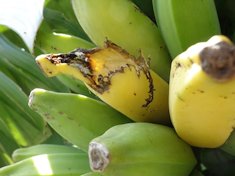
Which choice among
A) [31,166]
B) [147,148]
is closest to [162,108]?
[147,148]

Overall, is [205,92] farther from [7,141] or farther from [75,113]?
[7,141]

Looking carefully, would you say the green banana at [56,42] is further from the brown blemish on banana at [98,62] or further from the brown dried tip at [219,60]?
the brown dried tip at [219,60]

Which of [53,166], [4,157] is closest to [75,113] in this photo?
[53,166]

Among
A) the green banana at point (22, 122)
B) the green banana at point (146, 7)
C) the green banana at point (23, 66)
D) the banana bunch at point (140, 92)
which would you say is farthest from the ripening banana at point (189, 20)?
the green banana at point (22, 122)

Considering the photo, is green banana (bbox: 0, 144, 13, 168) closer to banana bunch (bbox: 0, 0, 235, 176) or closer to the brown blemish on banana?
banana bunch (bbox: 0, 0, 235, 176)

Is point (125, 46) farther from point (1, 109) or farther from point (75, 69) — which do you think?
point (1, 109)
